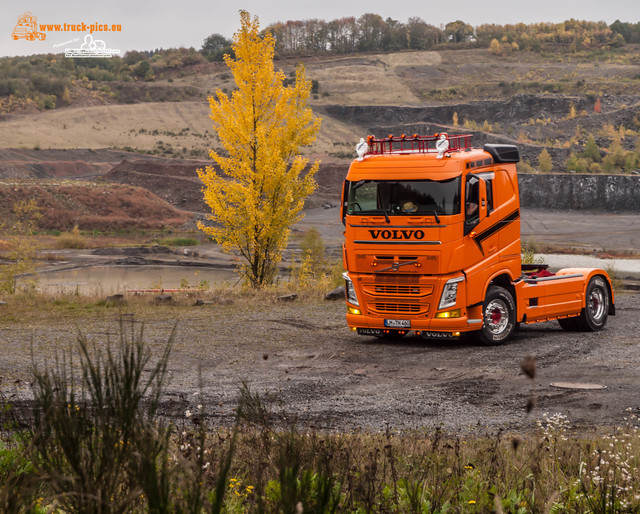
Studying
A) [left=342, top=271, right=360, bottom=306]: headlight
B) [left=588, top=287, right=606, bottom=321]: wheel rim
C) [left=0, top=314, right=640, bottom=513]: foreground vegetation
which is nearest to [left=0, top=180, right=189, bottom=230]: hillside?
[left=342, top=271, right=360, bottom=306]: headlight

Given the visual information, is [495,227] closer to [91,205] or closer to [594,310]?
[594,310]

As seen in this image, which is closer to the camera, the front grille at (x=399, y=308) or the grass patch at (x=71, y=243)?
the front grille at (x=399, y=308)

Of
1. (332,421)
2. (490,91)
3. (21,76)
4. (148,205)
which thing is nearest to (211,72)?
(21,76)

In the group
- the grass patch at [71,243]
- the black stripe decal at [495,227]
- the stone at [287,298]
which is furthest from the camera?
the grass patch at [71,243]

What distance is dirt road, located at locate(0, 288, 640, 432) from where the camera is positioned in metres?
9.56

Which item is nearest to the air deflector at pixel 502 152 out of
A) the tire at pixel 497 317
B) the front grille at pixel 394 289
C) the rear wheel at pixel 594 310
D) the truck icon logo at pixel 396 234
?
the truck icon logo at pixel 396 234

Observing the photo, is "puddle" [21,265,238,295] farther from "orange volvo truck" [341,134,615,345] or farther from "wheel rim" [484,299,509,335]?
"wheel rim" [484,299,509,335]

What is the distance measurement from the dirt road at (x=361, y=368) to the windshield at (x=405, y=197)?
2.51 meters

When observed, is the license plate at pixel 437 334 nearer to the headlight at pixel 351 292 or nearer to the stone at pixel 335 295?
the headlight at pixel 351 292

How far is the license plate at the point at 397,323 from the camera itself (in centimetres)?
1356

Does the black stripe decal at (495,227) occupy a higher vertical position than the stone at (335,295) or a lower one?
higher

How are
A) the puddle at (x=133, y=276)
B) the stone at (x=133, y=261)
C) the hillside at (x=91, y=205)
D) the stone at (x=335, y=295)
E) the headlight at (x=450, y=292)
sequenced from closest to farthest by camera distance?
the headlight at (x=450, y=292) < the stone at (x=335, y=295) < the puddle at (x=133, y=276) < the stone at (x=133, y=261) < the hillside at (x=91, y=205)

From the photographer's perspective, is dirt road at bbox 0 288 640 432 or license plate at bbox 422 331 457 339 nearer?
dirt road at bbox 0 288 640 432

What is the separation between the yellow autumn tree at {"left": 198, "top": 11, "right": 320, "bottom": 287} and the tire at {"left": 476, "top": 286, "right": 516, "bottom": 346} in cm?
1109
